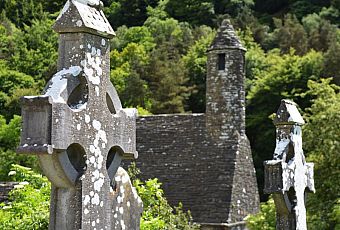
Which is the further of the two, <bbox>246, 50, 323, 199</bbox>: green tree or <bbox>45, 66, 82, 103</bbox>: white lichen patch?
<bbox>246, 50, 323, 199</bbox>: green tree

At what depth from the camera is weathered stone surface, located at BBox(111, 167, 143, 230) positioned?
18.7 ft

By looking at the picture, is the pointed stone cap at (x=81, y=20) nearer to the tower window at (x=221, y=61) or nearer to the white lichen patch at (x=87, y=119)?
the white lichen patch at (x=87, y=119)

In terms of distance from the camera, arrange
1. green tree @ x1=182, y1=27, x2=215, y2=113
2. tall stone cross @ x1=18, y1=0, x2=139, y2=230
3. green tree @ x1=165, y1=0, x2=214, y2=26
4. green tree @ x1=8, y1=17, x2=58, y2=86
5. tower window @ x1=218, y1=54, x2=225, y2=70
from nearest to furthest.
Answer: tall stone cross @ x1=18, y1=0, x2=139, y2=230
tower window @ x1=218, y1=54, x2=225, y2=70
green tree @ x1=182, y1=27, x2=215, y2=113
green tree @ x1=8, y1=17, x2=58, y2=86
green tree @ x1=165, y1=0, x2=214, y2=26

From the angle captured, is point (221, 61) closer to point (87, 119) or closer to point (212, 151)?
point (212, 151)

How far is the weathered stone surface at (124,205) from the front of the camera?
5.71 m

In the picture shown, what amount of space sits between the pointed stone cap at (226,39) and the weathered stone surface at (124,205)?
74.6 ft

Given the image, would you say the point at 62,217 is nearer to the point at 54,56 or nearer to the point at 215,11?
the point at 54,56

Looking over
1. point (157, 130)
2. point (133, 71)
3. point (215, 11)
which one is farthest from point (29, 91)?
point (215, 11)

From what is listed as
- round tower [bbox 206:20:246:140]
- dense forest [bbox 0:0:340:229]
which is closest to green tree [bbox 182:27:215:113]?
dense forest [bbox 0:0:340:229]

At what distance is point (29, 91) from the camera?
45031 millimetres

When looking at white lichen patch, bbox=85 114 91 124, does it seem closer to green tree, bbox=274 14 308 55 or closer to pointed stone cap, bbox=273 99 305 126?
pointed stone cap, bbox=273 99 305 126

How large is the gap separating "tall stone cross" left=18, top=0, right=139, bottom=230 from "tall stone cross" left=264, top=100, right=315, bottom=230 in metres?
3.15

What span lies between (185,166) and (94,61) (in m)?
22.0

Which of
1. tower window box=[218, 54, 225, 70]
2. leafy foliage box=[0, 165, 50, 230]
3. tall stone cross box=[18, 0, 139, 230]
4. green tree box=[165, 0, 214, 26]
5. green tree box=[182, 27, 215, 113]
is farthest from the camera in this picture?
green tree box=[165, 0, 214, 26]
